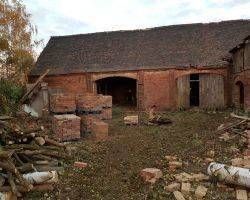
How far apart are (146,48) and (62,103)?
1298 centimetres

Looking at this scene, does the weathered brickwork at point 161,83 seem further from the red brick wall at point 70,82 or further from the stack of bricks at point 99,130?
the stack of bricks at point 99,130

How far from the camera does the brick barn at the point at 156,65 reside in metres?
25.7

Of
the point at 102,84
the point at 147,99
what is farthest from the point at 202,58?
the point at 102,84

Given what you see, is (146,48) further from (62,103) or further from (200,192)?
(200,192)

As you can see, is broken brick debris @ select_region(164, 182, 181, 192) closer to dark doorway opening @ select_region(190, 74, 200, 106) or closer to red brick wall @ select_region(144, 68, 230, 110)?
red brick wall @ select_region(144, 68, 230, 110)

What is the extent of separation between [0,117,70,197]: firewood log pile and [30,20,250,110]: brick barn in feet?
47.6

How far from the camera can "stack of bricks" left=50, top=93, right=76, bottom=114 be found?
16938mm

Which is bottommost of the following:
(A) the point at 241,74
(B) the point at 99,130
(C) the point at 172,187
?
(C) the point at 172,187

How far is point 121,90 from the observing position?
31.1 meters

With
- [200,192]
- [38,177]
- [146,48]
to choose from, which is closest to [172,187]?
[200,192]

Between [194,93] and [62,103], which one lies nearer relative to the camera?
[62,103]

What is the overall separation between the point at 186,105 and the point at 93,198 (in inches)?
679

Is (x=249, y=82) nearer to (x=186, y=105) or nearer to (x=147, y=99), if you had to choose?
(x=186, y=105)

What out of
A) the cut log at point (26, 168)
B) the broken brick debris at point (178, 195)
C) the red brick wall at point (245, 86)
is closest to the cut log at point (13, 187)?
the cut log at point (26, 168)
